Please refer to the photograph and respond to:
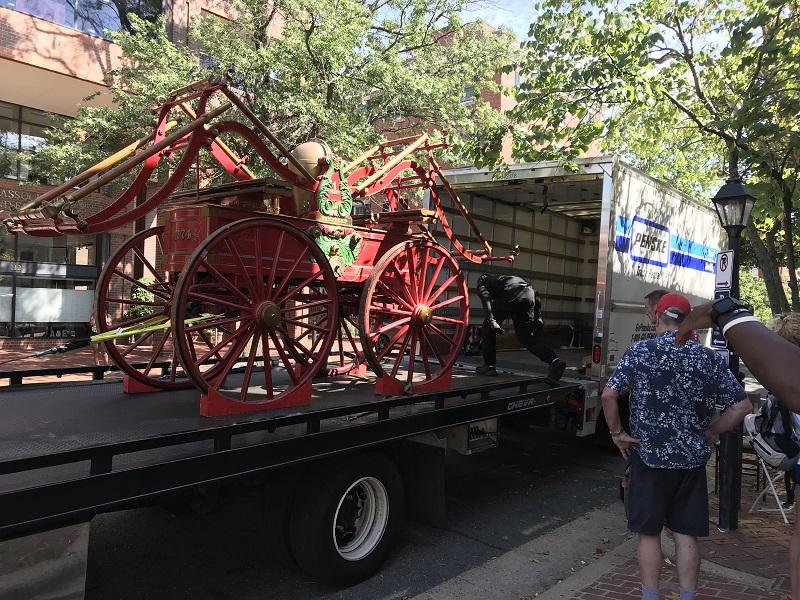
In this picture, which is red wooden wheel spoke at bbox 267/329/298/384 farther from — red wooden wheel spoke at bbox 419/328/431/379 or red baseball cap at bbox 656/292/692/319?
red baseball cap at bbox 656/292/692/319

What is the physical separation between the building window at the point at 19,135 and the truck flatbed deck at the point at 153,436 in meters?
12.7

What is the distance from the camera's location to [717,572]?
4.16 metres

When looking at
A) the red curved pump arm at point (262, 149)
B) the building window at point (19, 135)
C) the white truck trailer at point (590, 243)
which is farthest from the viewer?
the building window at point (19, 135)

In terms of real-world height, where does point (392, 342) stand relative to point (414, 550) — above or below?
above

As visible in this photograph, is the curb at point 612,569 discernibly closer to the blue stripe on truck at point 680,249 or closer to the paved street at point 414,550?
the paved street at point 414,550

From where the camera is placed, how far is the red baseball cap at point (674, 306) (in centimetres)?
336

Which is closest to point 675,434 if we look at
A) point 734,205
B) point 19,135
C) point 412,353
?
point 412,353

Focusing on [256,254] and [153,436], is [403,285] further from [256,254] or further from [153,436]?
[153,436]

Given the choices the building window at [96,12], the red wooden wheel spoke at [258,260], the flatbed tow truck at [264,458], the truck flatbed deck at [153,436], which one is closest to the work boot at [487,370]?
the truck flatbed deck at [153,436]

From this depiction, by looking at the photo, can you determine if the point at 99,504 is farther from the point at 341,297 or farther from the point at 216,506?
the point at 341,297

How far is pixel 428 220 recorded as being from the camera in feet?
17.5

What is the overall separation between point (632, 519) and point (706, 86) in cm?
987

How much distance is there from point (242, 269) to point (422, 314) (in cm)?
176

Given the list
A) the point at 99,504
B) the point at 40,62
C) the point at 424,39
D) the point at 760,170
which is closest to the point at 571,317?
the point at 760,170
